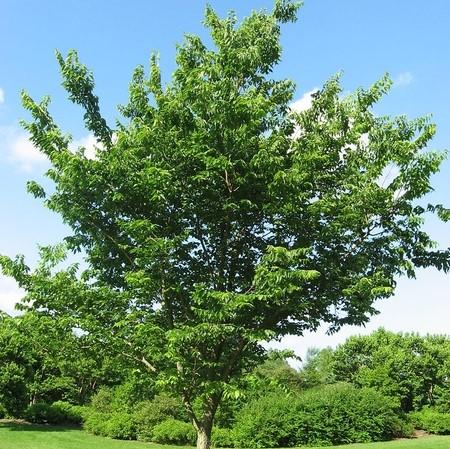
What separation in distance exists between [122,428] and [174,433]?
165 inches

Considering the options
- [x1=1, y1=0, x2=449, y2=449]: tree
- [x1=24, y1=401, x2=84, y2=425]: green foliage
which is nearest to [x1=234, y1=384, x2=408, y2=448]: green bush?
[x1=24, y1=401, x2=84, y2=425]: green foliage

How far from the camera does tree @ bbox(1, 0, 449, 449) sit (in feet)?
25.3

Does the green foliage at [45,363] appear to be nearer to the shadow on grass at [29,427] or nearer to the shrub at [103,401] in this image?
the shadow on grass at [29,427]

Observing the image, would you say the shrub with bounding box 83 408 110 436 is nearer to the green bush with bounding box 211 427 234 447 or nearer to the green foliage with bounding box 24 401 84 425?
the green foliage with bounding box 24 401 84 425

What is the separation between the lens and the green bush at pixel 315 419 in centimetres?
2970

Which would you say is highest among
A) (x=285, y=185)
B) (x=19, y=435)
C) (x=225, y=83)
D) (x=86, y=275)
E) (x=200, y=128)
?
(x=225, y=83)

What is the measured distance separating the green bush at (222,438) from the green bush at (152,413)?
9.83ft

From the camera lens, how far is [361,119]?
8562 millimetres

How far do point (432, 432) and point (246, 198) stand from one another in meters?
35.2

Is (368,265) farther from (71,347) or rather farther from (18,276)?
(18,276)

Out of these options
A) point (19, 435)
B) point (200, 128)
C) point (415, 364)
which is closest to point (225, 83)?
point (200, 128)

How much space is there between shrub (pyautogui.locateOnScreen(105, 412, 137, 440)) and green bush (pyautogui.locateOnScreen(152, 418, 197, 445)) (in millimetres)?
2208

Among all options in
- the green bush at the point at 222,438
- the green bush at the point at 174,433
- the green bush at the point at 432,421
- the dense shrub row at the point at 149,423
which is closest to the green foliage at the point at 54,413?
the dense shrub row at the point at 149,423

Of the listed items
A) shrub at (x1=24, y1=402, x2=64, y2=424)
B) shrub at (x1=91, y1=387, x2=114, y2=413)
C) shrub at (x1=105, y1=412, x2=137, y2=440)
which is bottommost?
shrub at (x1=105, y1=412, x2=137, y2=440)
